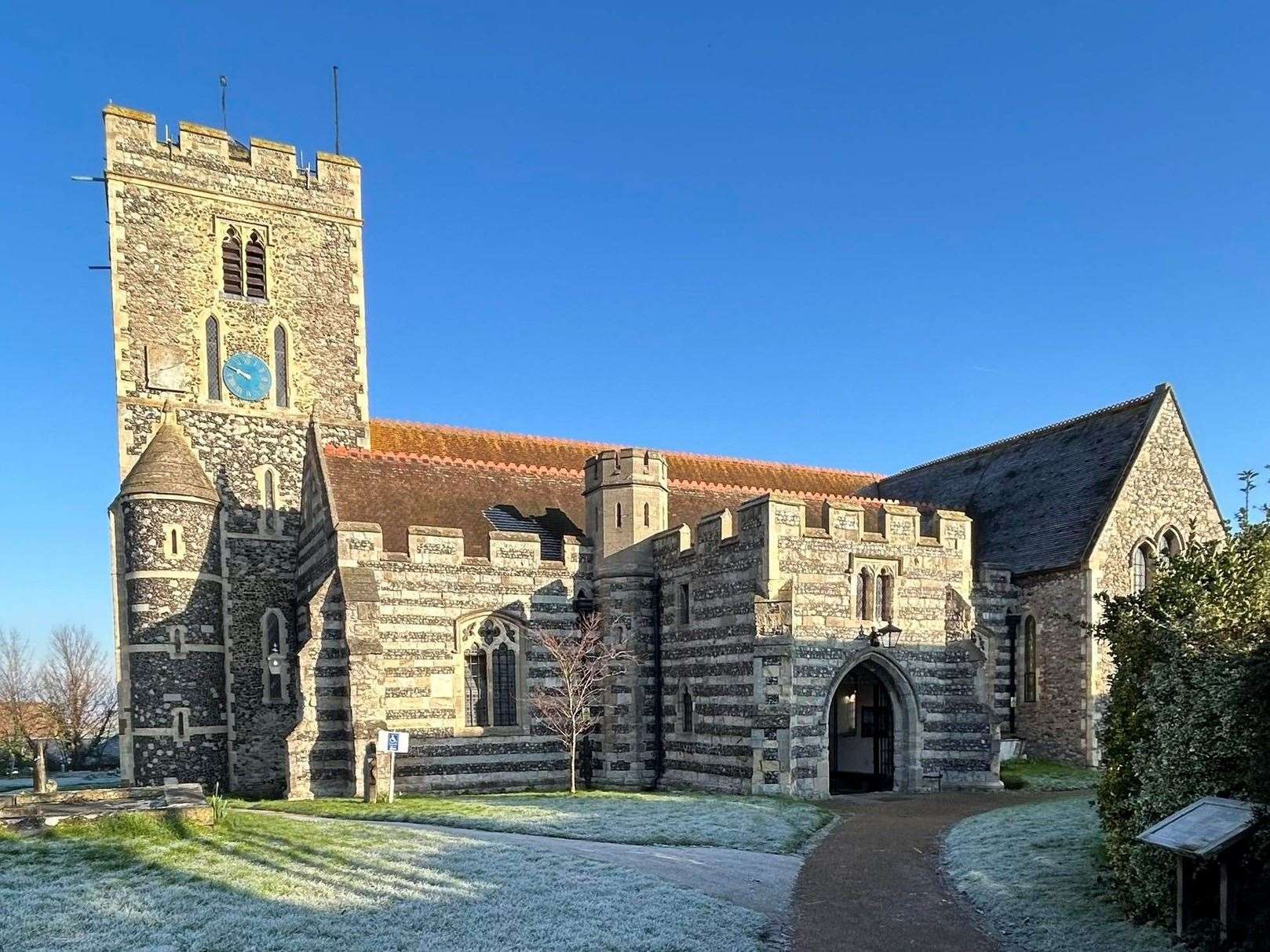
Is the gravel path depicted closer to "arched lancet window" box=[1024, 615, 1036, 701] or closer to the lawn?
the lawn

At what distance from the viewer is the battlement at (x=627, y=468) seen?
22.6m

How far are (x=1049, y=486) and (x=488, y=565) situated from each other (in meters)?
17.1

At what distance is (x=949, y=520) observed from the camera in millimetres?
21781

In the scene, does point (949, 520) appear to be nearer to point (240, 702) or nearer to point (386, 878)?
point (386, 878)

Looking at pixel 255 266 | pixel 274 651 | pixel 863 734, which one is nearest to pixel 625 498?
pixel 863 734

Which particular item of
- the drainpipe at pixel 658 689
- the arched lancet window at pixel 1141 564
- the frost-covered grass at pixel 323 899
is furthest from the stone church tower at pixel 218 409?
the arched lancet window at pixel 1141 564

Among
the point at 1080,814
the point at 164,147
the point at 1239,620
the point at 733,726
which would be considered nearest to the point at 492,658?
the point at 733,726

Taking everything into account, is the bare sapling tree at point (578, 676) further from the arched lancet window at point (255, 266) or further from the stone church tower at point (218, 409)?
the arched lancet window at point (255, 266)

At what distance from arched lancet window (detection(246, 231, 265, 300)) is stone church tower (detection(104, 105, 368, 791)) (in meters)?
0.06

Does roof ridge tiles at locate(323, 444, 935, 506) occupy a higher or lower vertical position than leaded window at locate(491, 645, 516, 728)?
higher

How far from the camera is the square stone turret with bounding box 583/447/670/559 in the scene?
22562 mm

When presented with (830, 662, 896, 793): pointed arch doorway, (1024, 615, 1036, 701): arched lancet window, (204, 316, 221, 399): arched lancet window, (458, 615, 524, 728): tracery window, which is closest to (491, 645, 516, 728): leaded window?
(458, 615, 524, 728): tracery window

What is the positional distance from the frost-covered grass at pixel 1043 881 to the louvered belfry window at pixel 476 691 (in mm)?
11156

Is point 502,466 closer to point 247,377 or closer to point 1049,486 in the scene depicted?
point 247,377
